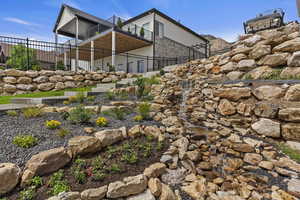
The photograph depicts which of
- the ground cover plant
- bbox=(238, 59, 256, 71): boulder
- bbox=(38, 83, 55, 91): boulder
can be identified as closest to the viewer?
the ground cover plant

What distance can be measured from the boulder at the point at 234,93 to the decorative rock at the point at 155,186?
3207 mm

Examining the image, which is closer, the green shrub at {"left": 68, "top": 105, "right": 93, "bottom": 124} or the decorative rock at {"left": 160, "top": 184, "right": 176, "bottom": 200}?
the decorative rock at {"left": 160, "top": 184, "right": 176, "bottom": 200}

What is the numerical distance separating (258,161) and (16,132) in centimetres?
513

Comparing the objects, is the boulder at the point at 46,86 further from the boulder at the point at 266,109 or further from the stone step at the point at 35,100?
the boulder at the point at 266,109

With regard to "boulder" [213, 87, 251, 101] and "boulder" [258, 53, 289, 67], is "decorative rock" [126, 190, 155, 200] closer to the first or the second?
"boulder" [213, 87, 251, 101]

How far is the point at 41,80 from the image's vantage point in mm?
6758

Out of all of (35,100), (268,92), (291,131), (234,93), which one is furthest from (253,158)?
(35,100)

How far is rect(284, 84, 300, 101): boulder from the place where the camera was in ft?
10.5

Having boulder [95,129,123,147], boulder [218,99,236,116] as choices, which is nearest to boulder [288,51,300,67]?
boulder [218,99,236,116]

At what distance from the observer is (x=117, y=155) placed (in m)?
2.97

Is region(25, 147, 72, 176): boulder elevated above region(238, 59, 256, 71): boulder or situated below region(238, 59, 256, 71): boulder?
below

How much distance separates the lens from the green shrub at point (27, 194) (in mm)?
2027

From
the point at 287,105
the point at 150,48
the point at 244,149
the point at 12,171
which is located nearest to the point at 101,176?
the point at 12,171

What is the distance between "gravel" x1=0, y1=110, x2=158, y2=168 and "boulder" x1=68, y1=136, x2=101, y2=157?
188 millimetres
